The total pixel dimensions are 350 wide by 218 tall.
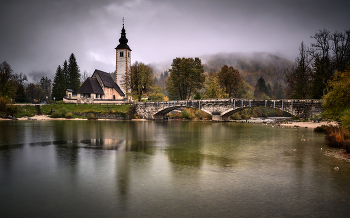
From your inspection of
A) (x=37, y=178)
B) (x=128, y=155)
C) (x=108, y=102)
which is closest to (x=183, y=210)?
(x=37, y=178)

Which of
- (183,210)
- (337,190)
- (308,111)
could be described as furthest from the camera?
(308,111)

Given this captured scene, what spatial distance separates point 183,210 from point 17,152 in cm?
1340

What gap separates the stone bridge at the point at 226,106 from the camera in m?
44.0

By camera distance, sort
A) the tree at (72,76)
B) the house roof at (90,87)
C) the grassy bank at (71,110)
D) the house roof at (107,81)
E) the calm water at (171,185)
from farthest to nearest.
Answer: the tree at (72,76) < the house roof at (107,81) < the house roof at (90,87) < the grassy bank at (71,110) < the calm water at (171,185)

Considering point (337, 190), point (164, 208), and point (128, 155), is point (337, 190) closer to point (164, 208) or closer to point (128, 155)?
point (164, 208)

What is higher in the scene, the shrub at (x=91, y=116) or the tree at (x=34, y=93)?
the tree at (x=34, y=93)

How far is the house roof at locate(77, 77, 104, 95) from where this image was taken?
70312 mm

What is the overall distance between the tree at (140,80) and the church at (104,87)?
14.2 feet

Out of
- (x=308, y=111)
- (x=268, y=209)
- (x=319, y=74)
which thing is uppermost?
(x=319, y=74)

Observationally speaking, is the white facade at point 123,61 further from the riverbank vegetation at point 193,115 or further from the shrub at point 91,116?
the riverbank vegetation at point 193,115

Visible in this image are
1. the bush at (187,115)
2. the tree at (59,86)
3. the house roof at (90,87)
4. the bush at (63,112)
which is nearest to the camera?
the bush at (63,112)

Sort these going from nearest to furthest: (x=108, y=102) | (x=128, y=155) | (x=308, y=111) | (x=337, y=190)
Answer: (x=337, y=190)
(x=128, y=155)
(x=308, y=111)
(x=108, y=102)

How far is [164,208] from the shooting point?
740 centimetres

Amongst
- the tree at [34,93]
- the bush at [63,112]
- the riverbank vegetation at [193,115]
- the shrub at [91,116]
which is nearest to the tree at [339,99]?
the riverbank vegetation at [193,115]
